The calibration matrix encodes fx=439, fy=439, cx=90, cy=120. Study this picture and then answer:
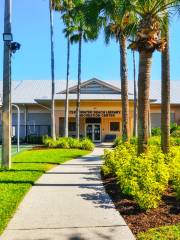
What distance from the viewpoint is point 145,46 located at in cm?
1348

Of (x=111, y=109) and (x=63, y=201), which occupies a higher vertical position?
(x=111, y=109)

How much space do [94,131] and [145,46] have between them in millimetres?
33103

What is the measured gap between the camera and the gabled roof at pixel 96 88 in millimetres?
43781

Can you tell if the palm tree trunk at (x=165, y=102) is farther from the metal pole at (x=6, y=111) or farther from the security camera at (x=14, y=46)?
the metal pole at (x=6, y=111)

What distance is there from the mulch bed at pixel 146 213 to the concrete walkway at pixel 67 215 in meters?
0.19

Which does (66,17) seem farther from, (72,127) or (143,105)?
(143,105)

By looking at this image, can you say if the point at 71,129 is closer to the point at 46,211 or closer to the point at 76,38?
the point at 76,38

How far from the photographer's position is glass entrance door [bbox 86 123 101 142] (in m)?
46.2

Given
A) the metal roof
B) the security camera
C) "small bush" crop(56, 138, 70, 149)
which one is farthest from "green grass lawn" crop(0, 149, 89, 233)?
the metal roof

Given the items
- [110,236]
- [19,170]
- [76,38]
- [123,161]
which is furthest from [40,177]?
[76,38]

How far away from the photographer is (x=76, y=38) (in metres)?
38.0

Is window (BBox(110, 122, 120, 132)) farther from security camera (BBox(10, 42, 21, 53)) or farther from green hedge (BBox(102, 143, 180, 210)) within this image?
green hedge (BBox(102, 143, 180, 210))

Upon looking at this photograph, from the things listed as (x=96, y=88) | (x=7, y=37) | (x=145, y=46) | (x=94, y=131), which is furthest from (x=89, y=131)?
(x=145, y=46)

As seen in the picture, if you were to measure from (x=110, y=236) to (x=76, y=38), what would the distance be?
31970 mm
